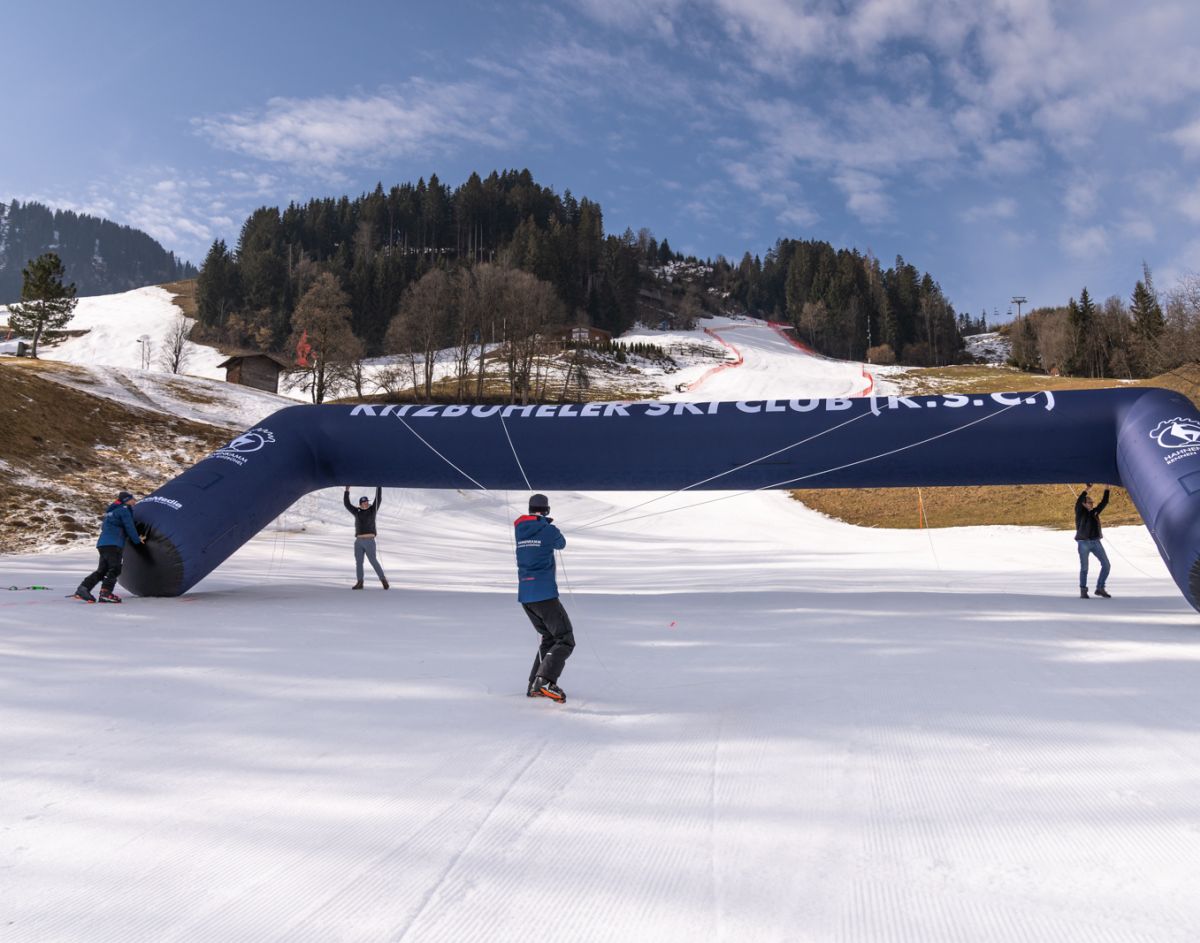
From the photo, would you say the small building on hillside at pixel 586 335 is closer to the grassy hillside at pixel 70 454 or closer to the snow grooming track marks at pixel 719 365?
the snow grooming track marks at pixel 719 365

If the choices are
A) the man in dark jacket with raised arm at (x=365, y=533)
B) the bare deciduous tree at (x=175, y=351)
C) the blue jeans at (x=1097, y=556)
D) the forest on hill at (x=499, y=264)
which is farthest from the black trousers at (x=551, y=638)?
the forest on hill at (x=499, y=264)

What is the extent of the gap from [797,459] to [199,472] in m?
8.74

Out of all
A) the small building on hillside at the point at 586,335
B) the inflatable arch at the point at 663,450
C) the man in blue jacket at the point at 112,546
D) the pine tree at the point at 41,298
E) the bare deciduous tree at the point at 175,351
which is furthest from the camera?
the small building on hillside at the point at 586,335

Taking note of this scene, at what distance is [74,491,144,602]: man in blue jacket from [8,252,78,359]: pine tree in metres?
53.2

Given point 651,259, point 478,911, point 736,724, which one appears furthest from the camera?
point 651,259

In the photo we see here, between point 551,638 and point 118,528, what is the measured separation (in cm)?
709

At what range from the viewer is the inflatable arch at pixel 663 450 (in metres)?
9.99

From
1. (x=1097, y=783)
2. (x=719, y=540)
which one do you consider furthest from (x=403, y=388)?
(x=1097, y=783)

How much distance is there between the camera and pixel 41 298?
5275cm

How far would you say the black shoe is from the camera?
218 inches

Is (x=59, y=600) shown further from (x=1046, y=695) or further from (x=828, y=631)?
(x=1046, y=695)

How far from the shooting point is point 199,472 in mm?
10945

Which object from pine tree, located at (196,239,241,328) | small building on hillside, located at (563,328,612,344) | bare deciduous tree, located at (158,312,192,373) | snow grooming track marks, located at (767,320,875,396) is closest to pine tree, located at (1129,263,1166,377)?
snow grooming track marks, located at (767,320,875,396)

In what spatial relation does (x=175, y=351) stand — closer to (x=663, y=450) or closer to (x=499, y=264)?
(x=499, y=264)
